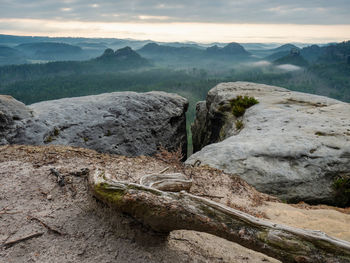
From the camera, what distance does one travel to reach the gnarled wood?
161 inches

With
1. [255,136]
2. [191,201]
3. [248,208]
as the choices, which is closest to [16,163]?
[191,201]

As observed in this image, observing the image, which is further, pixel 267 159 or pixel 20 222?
pixel 267 159

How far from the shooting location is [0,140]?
14688 millimetres

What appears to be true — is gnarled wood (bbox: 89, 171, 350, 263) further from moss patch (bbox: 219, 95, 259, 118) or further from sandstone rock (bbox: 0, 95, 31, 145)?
moss patch (bbox: 219, 95, 259, 118)

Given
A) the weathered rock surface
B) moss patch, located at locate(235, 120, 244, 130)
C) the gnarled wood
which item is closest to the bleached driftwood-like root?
the gnarled wood

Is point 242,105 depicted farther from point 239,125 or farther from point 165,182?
point 165,182

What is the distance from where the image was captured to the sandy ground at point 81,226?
15.0ft

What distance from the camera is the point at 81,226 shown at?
510cm

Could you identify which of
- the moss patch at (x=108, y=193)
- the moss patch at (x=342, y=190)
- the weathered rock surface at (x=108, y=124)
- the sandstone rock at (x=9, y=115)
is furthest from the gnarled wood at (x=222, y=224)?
the sandstone rock at (x=9, y=115)

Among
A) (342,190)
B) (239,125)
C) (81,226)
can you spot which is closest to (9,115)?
(81,226)

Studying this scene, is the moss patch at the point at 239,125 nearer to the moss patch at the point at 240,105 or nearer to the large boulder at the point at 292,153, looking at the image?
the large boulder at the point at 292,153

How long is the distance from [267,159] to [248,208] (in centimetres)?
398

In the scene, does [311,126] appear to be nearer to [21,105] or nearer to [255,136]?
[255,136]

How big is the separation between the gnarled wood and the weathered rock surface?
12.6m
